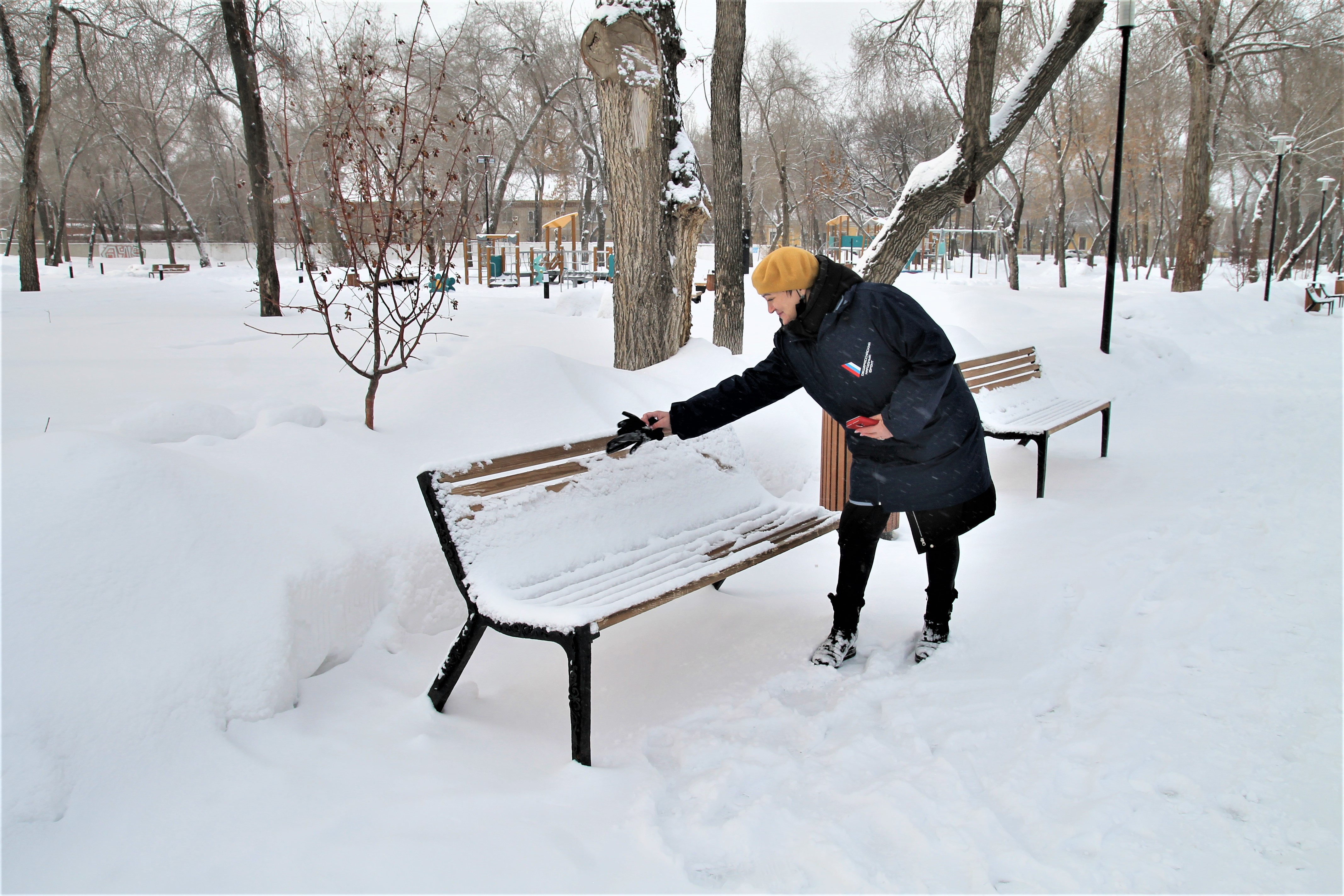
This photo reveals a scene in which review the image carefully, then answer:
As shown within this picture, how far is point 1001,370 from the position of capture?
21.0 ft

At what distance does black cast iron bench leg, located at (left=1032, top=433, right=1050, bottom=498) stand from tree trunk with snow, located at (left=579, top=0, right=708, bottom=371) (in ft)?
8.24

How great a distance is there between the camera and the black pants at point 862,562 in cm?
315

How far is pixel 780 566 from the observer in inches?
169

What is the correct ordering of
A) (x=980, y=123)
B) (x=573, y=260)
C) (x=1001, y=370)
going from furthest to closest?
(x=573, y=260), (x=980, y=123), (x=1001, y=370)

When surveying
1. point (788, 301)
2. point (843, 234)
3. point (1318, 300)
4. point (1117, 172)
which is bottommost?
point (788, 301)

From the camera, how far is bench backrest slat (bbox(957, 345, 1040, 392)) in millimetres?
5938

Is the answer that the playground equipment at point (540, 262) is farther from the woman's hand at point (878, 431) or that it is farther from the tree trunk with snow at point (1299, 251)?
the tree trunk with snow at point (1299, 251)

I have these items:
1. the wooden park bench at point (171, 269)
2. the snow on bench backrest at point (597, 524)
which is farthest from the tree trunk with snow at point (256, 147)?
the wooden park bench at point (171, 269)

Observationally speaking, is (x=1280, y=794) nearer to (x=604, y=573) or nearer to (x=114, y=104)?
(x=604, y=573)

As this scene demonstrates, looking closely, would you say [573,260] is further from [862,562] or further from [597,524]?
[862,562]

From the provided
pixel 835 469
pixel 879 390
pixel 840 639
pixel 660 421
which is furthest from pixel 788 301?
pixel 835 469

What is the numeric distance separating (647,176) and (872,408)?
11.0 ft

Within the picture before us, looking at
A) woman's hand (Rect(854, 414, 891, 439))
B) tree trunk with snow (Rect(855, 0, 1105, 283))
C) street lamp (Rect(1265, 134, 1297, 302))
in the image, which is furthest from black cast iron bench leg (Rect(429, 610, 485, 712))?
street lamp (Rect(1265, 134, 1297, 302))

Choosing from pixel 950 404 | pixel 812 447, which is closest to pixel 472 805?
pixel 950 404
